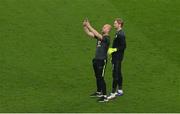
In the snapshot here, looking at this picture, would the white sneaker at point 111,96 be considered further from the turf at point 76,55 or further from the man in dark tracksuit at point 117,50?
the turf at point 76,55

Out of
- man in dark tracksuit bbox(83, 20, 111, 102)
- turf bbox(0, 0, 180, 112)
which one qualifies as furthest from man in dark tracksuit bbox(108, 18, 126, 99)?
turf bbox(0, 0, 180, 112)

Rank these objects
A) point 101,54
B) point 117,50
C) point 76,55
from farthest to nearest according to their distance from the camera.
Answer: point 76,55 < point 117,50 < point 101,54

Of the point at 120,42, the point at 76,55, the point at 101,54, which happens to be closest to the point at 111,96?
the point at 101,54

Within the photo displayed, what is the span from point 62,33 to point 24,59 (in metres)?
3.35

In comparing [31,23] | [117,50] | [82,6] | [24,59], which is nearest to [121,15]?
[82,6]

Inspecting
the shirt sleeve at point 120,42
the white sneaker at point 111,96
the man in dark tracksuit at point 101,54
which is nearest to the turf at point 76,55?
the white sneaker at point 111,96

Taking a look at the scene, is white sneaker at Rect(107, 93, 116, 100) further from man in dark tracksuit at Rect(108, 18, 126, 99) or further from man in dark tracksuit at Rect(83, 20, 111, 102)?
man in dark tracksuit at Rect(83, 20, 111, 102)

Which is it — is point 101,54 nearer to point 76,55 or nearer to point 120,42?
point 120,42

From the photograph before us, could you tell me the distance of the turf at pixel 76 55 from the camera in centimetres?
1986

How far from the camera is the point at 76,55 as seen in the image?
81.3 feet

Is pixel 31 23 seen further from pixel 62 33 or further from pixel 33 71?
pixel 33 71

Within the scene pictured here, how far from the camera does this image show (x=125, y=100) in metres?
20.1

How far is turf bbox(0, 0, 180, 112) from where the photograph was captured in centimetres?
1986

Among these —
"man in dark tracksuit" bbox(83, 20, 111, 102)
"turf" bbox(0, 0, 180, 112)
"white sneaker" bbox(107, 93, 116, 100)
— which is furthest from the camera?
"white sneaker" bbox(107, 93, 116, 100)
